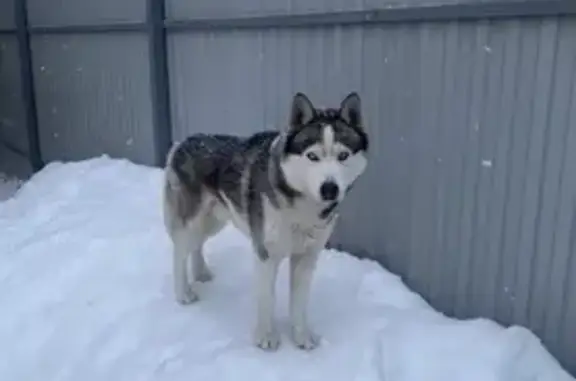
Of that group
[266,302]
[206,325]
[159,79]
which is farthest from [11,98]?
[266,302]

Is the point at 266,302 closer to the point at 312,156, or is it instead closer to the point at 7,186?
the point at 312,156

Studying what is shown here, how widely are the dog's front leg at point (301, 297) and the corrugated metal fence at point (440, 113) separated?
2.68ft

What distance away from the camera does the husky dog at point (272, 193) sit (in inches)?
94.7

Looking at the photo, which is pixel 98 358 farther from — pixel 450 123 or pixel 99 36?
pixel 99 36

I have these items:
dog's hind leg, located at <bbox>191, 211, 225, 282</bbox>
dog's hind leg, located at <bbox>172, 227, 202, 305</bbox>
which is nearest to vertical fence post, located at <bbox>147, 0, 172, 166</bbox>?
dog's hind leg, located at <bbox>191, 211, 225, 282</bbox>

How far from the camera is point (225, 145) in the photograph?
3.12m

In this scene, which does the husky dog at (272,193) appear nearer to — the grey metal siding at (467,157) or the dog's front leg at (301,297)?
the dog's front leg at (301,297)

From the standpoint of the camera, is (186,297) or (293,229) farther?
(186,297)

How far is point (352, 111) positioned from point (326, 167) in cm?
30

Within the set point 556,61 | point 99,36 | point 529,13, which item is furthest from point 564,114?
point 99,36

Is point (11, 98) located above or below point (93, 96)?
below

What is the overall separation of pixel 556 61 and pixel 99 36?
201 inches

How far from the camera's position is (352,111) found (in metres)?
2.50

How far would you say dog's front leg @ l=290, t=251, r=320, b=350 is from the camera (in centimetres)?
284
